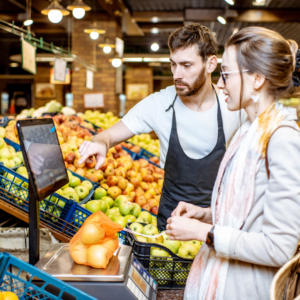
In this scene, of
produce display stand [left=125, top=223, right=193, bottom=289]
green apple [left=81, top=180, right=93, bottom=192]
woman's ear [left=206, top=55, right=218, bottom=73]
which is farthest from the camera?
green apple [left=81, top=180, right=93, bottom=192]

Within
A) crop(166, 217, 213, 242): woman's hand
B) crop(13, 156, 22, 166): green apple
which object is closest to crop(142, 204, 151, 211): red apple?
crop(13, 156, 22, 166): green apple

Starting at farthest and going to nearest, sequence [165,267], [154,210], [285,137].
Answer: [154,210], [165,267], [285,137]

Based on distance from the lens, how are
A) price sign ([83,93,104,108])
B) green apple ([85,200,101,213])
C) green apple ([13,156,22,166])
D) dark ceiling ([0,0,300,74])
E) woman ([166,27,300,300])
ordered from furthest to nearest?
dark ceiling ([0,0,300,74]), price sign ([83,93,104,108]), green apple ([13,156,22,166]), green apple ([85,200,101,213]), woman ([166,27,300,300])

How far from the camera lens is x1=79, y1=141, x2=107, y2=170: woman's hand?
1.55m

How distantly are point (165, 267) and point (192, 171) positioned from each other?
66 centimetres

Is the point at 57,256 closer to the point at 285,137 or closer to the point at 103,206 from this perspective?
the point at 285,137

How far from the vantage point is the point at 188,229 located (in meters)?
1.09

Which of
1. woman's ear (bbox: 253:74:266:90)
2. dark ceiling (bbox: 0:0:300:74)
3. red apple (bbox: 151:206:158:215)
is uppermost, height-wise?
dark ceiling (bbox: 0:0:300:74)

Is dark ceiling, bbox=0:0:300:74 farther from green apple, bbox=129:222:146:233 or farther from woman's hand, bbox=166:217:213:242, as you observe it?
woman's hand, bbox=166:217:213:242

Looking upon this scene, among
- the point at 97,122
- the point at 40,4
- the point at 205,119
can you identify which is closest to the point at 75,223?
the point at 205,119

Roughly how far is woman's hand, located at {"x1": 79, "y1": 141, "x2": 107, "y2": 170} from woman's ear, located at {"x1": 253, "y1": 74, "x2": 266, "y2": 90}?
32.2 inches

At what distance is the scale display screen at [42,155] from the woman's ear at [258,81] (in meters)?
0.75

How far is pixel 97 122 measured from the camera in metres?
5.10

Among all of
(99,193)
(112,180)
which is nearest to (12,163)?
(99,193)
